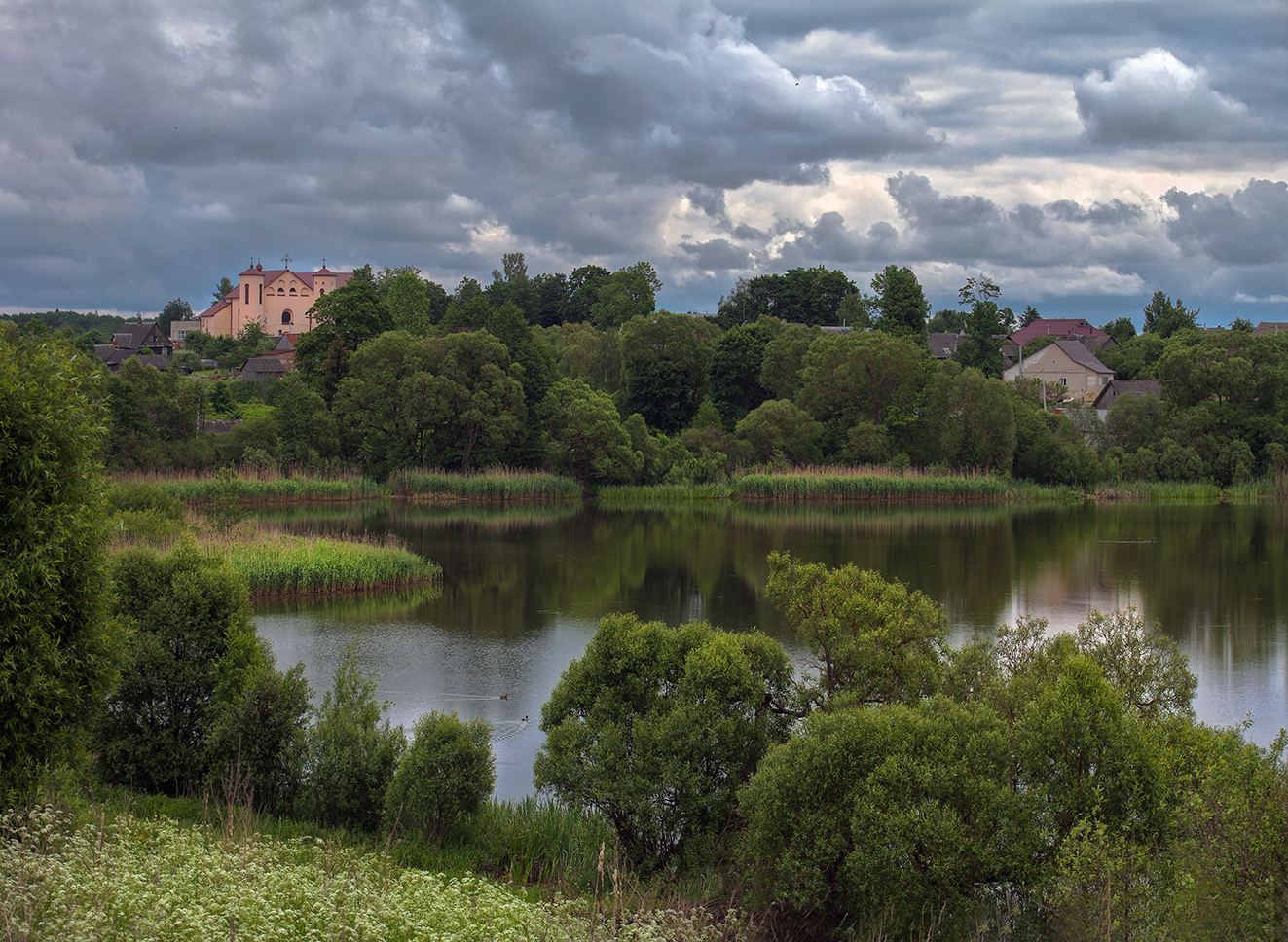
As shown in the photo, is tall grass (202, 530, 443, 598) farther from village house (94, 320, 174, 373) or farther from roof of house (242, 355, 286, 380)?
village house (94, 320, 174, 373)

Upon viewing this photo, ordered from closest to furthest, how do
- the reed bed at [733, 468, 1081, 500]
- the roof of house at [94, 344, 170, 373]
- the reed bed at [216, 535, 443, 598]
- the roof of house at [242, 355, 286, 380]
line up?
the reed bed at [216, 535, 443, 598] → the reed bed at [733, 468, 1081, 500] → the roof of house at [242, 355, 286, 380] → the roof of house at [94, 344, 170, 373]

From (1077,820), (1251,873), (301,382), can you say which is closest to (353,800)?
(1077,820)

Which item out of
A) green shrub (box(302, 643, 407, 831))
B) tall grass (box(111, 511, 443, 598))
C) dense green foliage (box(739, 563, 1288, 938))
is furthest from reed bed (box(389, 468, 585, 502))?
dense green foliage (box(739, 563, 1288, 938))

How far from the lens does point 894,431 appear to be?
61.5 metres

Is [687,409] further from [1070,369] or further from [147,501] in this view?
[147,501]

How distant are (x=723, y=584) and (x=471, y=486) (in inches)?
1019

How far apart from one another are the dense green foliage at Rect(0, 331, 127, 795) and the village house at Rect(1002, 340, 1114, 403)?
265 ft

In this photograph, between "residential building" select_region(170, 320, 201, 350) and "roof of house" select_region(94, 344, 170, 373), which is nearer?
"roof of house" select_region(94, 344, 170, 373)

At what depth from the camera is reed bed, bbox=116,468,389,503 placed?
42156 millimetres

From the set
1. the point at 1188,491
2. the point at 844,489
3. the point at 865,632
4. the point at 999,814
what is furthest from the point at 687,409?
the point at 999,814

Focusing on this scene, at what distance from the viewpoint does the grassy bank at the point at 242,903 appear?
213 inches

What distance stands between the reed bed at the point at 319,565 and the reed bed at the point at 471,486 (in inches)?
879

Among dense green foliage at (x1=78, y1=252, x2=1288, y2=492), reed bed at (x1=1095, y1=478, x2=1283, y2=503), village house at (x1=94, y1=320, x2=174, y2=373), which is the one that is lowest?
reed bed at (x1=1095, y1=478, x2=1283, y2=503)

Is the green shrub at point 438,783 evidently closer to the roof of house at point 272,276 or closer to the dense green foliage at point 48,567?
the dense green foliage at point 48,567
